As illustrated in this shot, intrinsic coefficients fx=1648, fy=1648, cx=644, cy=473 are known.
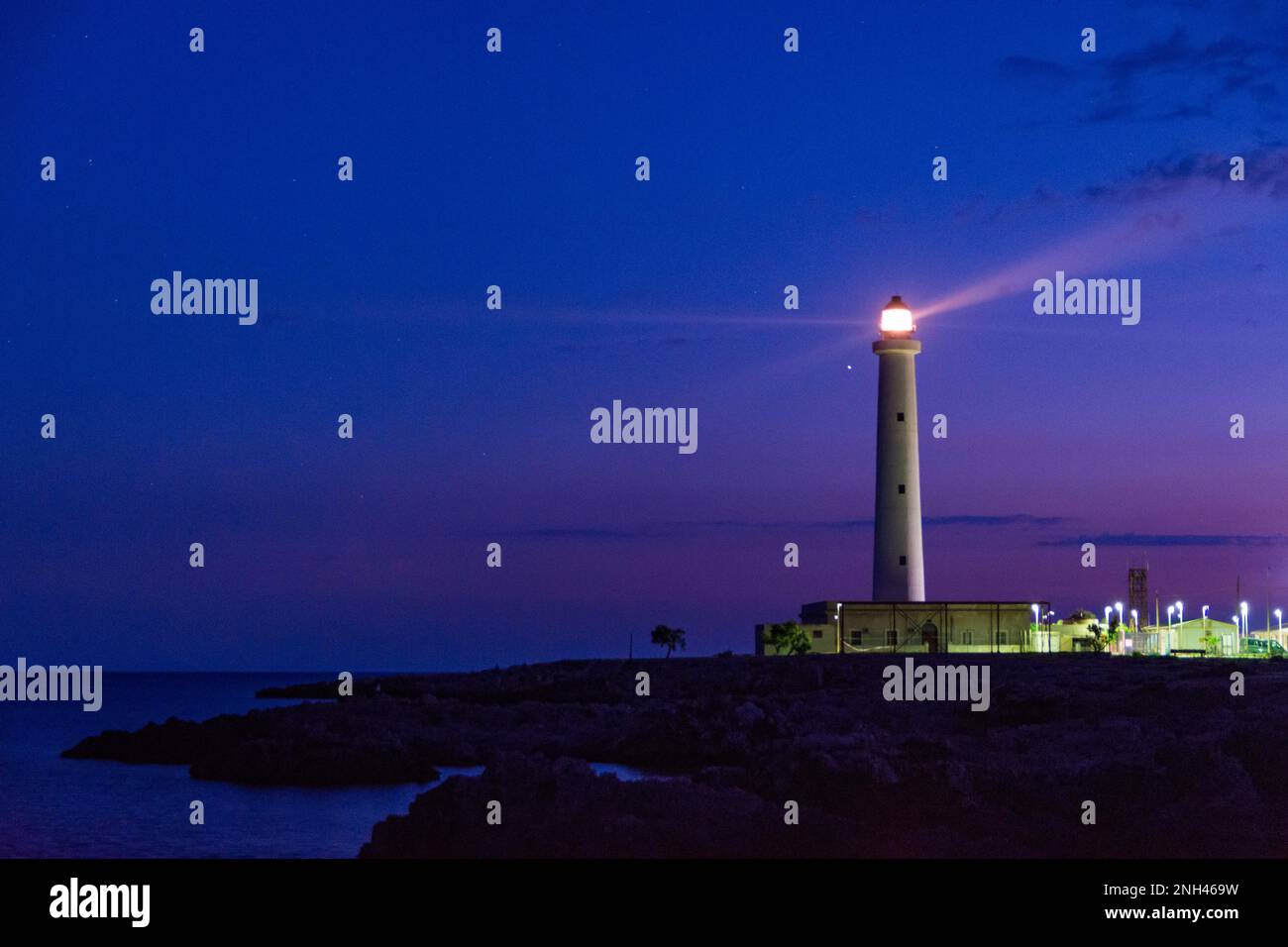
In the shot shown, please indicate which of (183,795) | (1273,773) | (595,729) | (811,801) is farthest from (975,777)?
(183,795)

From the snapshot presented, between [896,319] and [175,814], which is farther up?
[896,319]

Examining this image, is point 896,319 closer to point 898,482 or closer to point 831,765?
point 898,482

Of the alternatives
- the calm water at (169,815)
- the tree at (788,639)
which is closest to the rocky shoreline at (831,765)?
the calm water at (169,815)

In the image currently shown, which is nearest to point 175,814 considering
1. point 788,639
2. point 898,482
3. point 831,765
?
point 831,765

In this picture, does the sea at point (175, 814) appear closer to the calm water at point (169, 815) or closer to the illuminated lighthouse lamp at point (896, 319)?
the calm water at point (169, 815)

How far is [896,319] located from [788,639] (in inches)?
644

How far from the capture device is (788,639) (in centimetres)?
7662

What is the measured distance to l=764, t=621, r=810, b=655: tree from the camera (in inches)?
3002

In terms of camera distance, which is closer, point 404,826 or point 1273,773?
point 404,826

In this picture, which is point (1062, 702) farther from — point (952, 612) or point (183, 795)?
point (952, 612)

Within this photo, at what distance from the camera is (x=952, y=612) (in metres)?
76.2

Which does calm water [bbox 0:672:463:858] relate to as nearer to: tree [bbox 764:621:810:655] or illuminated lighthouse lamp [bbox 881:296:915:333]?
tree [bbox 764:621:810:655]
